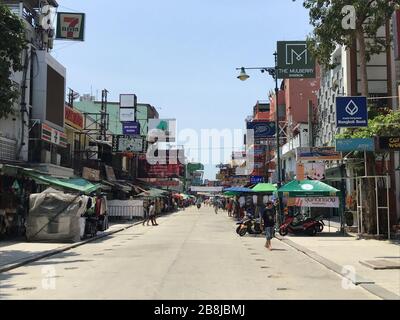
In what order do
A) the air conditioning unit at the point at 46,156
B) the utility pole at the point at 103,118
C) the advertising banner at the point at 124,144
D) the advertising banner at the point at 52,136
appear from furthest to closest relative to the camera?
the advertising banner at the point at 124,144
the utility pole at the point at 103,118
the air conditioning unit at the point at 46,156
the advertising banner at the point at 52,136

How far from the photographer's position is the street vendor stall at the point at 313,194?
97.5 feet

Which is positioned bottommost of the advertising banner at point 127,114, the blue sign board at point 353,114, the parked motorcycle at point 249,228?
the parked motorcycle at point 249,228

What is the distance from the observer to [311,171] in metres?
32.8


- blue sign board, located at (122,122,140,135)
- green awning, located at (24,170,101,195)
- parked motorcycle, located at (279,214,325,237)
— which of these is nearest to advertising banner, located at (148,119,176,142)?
blue sign board, located at (122,122,140,135)

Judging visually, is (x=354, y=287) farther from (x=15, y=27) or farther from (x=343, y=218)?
(x=343, y=218)

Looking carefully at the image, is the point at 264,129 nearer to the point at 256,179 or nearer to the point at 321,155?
the point at 321,155

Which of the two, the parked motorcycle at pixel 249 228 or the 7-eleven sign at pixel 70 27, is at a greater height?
the 7-eleven sign at pixel 70 27

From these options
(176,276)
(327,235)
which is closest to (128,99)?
(327,235)

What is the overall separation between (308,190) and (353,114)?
24.9ft

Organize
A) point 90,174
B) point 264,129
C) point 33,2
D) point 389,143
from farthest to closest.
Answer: point 264,129 < point 90,174 < point 33,2 < point 389,143

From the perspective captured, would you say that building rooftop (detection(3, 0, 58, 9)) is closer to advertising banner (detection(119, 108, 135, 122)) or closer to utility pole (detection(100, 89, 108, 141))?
utility pole (detection(100, 89, 108, 141))

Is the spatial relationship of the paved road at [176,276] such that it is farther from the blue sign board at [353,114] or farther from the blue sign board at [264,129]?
the blue sign board at [264,129]

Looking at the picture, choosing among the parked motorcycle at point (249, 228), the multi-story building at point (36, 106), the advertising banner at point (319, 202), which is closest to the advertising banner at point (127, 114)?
the multi-story building at point (36, 106)

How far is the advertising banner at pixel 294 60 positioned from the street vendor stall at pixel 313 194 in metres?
6.46
